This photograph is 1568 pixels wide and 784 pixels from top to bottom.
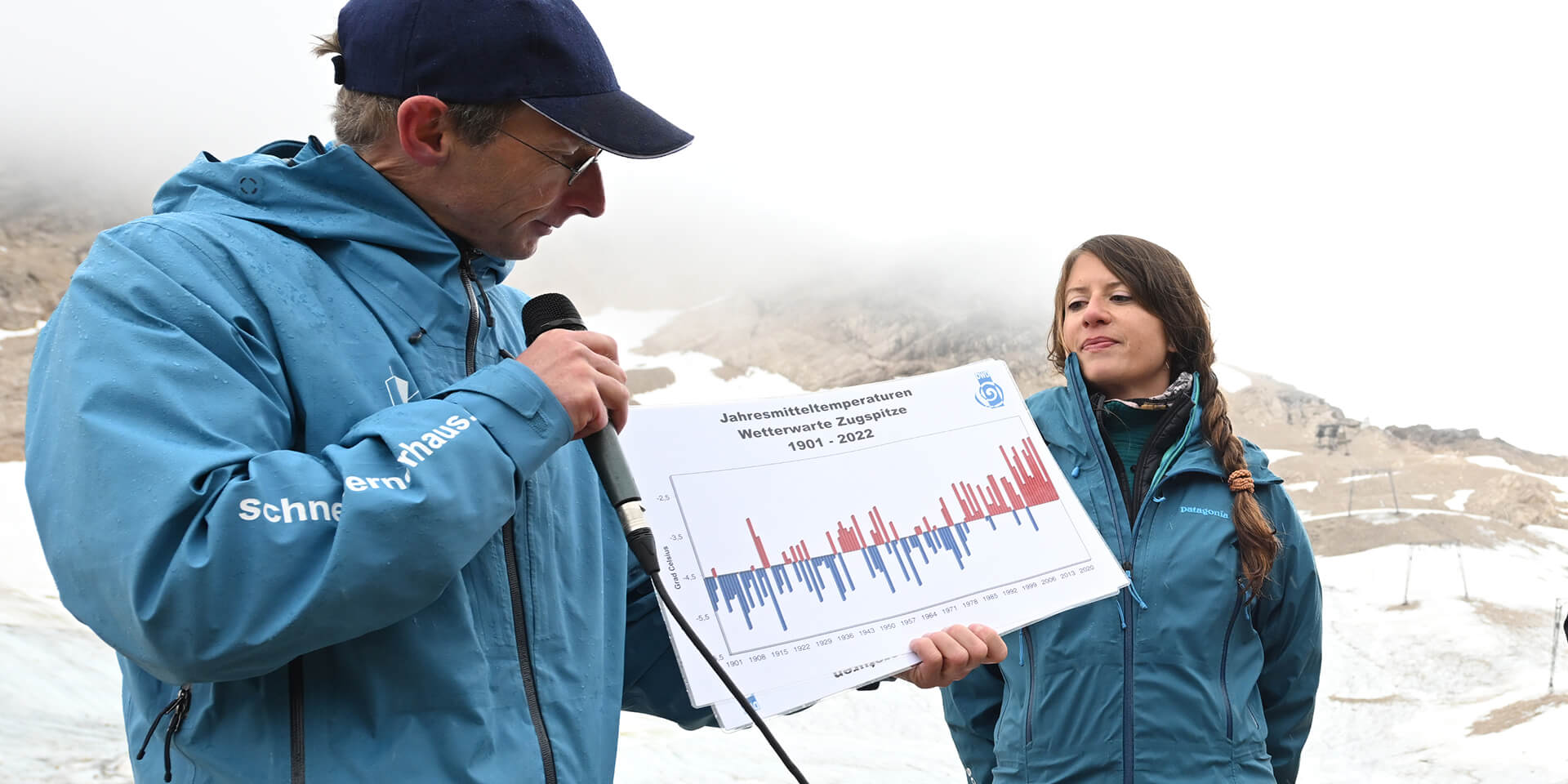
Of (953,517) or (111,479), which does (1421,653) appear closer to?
(953,517)

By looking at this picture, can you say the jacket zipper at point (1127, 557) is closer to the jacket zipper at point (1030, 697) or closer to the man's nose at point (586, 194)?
the jacket zipper at point (1030, 697)

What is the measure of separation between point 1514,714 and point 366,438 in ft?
59.2

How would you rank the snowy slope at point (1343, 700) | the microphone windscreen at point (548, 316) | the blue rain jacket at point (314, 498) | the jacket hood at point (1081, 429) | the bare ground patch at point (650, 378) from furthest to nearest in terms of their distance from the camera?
1. the bare ground patch at point (650, 378)
2. the snowy slope at point (1343, 700)
3. the jacket hood at point (1081, 429)
4. the microphone windscreen at point (548, 316)
5. the blue rain jacket at point (314, 498)

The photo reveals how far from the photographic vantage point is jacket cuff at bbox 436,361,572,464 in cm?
124

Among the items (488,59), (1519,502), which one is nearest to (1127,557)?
(488,59)

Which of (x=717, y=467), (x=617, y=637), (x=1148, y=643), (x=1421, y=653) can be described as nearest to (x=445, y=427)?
(x=617, y=637)

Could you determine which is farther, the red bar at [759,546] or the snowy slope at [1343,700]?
the snowy slope at [1343,700]

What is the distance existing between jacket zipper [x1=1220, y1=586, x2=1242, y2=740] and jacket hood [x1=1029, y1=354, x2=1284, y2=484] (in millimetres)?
352

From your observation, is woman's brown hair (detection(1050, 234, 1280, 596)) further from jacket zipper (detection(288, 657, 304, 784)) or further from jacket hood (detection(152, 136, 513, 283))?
jacket zipper (detection(288, 657, 304, 784))

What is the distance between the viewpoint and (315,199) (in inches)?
58.7

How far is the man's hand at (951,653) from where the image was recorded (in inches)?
73.2

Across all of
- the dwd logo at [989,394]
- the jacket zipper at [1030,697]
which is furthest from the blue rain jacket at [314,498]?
the jacket zipper at [1030,697]

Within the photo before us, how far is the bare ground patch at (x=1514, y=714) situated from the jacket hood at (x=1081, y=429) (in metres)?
14.4

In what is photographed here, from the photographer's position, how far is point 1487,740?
13812mm
